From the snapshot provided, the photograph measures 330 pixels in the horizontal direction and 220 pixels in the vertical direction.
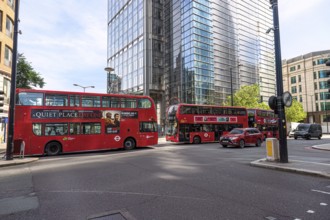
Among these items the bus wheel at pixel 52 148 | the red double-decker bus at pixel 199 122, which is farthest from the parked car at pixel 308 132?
the bus wheel at pixel 52 148

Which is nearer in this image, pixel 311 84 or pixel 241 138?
pixel 241 138

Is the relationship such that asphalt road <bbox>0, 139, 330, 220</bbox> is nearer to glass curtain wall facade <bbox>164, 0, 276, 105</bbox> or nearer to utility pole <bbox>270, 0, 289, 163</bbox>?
utility pole <bbox>270, 0, 289, 163</bbox>

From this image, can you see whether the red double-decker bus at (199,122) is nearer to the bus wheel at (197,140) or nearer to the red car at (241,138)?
the bus wheel at (197,140)

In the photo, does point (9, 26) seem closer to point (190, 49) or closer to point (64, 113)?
point (64, 113)

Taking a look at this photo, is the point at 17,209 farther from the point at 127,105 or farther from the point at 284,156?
the point at 127,105

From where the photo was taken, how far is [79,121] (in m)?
15.5

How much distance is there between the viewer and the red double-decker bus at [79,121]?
14.0m

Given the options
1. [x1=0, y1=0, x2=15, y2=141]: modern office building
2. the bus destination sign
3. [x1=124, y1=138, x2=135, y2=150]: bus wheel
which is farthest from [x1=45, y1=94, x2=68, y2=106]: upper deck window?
[x1=0, y1=0, x2=15, y2=141]: modern office building

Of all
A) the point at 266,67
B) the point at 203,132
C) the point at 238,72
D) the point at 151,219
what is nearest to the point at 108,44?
the point at 238,72

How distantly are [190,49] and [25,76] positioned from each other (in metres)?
28.8

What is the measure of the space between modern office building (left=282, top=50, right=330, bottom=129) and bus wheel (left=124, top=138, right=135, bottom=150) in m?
63.5

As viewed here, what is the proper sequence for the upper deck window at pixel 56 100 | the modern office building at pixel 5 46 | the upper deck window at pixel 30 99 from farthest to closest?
the modern office building at pixel 5 46 → the upper deck window at pixel 56 100 → the upper deck window at pixel 30 99

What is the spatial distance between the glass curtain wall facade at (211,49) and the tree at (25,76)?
25531 mm

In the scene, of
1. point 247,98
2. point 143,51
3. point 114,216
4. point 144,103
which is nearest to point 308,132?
point 247,98
